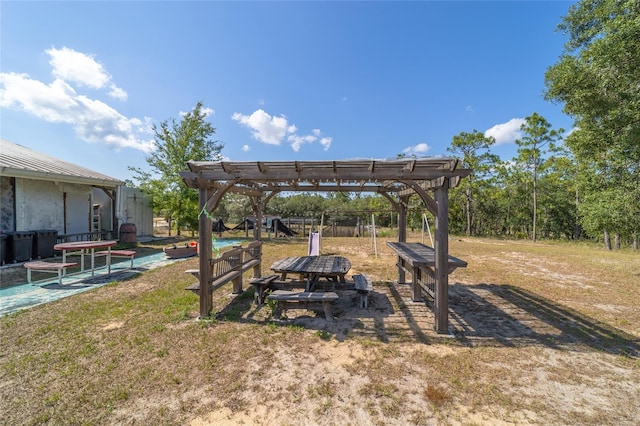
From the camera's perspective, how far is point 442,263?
3758 mm

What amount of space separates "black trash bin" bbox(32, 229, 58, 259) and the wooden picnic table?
798 cm

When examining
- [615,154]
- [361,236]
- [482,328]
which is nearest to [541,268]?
[615,154]

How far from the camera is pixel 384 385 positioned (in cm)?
254

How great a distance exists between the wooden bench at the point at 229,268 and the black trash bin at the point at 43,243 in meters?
6.87

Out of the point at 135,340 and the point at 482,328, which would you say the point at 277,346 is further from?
the point at 482,328

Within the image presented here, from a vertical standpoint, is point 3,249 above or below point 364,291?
above

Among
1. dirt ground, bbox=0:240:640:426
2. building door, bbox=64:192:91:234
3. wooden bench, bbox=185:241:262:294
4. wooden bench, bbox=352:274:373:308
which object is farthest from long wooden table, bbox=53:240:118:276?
wooden bench, bbox=352:274:373:308

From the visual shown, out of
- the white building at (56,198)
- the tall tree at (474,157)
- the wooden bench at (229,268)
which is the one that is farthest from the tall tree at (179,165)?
the tall tree at (474,157)

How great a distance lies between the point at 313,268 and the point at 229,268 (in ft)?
5.29

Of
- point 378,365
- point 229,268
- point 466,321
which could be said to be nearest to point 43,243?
point 229,268

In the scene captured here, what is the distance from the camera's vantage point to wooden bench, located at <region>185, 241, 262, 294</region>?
412cm

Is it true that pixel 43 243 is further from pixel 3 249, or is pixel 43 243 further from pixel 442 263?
pixel 442 263

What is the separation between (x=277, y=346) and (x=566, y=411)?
9.61 feet

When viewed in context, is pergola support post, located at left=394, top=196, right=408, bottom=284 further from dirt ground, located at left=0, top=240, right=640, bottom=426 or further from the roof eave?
the roof eave
